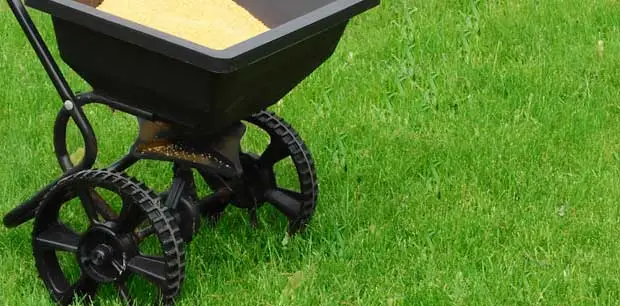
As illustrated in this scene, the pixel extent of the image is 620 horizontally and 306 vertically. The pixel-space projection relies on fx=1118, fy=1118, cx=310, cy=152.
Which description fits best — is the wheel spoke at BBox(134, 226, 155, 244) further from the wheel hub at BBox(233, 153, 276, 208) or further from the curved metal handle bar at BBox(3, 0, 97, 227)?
the wheel hub at BBox(233, 153, 276, 208)

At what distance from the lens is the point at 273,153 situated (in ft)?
13.2

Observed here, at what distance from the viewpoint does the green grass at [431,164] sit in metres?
3.82

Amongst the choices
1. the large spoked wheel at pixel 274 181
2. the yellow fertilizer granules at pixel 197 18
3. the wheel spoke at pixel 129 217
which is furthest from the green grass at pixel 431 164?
the yellow fertilizer granules at pixel 197 18

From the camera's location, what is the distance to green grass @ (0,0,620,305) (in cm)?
382

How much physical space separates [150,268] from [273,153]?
723mm

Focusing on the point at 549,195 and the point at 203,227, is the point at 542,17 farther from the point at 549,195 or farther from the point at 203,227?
the point at 203,227

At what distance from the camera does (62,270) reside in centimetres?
385

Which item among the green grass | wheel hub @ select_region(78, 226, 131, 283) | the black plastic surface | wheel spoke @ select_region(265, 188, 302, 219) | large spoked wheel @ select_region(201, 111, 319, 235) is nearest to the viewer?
the black plastic surface

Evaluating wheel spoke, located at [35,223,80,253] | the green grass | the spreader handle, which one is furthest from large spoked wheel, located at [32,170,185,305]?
the spreader handle

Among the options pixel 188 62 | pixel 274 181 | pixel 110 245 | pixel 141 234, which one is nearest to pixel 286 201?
pixel 274 181

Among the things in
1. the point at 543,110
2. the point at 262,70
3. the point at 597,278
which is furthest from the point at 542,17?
the point at 262,70

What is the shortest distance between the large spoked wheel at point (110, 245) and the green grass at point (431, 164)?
0.14m

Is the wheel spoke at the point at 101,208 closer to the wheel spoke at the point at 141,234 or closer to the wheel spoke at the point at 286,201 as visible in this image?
the wheel spoke at the point at 141,234

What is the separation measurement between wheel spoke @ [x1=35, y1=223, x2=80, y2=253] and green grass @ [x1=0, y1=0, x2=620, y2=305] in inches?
8.2
